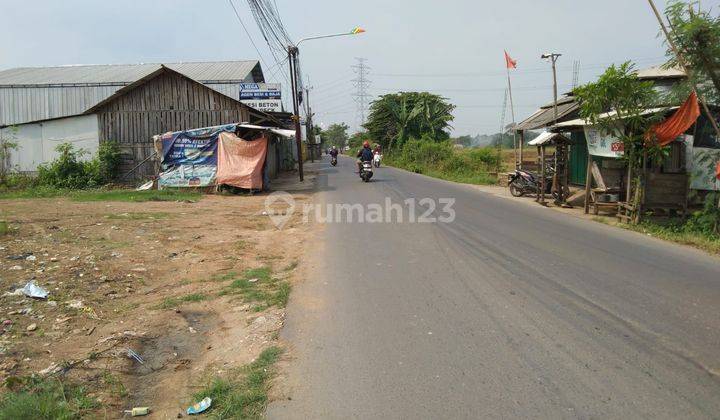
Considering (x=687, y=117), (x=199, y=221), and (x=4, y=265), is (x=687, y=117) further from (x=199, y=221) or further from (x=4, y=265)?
(x=4, y=265)

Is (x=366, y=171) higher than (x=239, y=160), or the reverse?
(x=239, y=160)

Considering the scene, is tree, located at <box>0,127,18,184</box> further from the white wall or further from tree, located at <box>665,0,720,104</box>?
tree, located at <box>665,0,720,104</box>

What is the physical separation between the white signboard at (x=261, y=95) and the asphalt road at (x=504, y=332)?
1959cm

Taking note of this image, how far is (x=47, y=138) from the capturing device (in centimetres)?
2219

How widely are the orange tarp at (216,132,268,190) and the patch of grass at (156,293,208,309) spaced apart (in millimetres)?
12652

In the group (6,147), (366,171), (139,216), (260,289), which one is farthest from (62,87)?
(260,289)

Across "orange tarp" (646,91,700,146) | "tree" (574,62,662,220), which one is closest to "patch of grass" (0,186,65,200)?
"tree" (574,62,662,220)

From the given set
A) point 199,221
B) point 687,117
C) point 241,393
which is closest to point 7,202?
point 199,221

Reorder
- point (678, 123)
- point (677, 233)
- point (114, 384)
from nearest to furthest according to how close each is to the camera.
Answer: point (114, 384), point (677, 233), point (678, 123)

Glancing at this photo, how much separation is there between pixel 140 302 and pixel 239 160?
13.2 m

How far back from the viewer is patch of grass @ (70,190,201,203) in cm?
1639

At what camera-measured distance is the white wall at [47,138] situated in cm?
2161

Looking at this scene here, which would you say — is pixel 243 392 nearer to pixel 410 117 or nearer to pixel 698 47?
pixel 698 47

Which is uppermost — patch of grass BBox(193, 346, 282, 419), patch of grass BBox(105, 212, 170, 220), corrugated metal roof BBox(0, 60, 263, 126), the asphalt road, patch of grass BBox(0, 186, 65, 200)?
corrugated metal roof BBox(0, 60, 263, 126)
